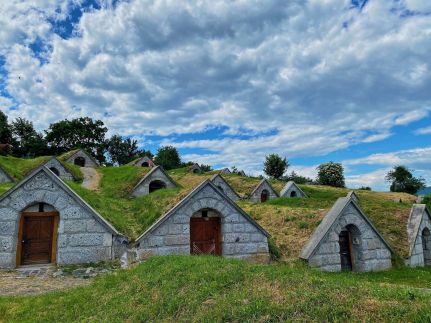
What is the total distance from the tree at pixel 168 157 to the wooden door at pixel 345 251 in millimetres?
60092

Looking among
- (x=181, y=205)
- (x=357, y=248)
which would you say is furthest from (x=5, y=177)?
(x=357, y=248)

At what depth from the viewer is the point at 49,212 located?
1236 centimetres

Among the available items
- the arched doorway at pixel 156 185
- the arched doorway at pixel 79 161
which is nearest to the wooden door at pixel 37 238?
the arched doorway at pixel 156 185

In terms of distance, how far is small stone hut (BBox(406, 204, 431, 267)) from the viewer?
50.2 feet

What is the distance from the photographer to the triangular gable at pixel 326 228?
12938mm

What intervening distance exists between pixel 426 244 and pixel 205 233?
502 inches

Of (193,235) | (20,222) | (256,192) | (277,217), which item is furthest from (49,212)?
(256,192)

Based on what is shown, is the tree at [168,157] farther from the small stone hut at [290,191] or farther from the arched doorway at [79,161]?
the small stone hut at [290,191]

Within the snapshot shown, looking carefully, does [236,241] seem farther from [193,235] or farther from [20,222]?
[20,222]

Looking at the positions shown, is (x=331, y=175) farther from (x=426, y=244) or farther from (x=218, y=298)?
(x=218, y=298)

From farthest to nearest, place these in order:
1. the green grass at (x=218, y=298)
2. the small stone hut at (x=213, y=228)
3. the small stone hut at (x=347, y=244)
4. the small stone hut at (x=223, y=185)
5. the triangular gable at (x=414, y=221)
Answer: the small stone hut at (x=223, y=185), the triangular gable at (x=414, y=221), the small stone hut at (x=347, y=244), the small stone hut at (x=213, y=228), the green grass at (x=218, y=298)

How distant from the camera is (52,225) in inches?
488

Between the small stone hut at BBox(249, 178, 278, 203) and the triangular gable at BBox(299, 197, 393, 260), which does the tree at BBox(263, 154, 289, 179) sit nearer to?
the small stone hut at BBox(249, 178, 278, 203)

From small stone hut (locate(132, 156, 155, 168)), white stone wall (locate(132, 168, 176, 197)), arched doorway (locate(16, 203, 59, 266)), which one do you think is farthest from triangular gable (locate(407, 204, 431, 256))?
small stone hut (locate(132, 156, 155, 168))
